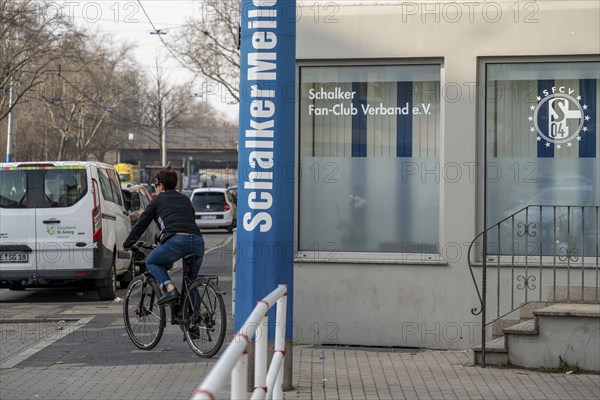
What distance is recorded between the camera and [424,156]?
432 inches

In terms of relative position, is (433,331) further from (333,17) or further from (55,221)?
(55,221)

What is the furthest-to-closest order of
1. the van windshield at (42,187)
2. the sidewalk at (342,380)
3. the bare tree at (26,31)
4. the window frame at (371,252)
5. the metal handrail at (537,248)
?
the bare tree at (26,31) < the van windshield at (42,187) < the window frame at (371,252) < the metal handrail at (537,248) < the sidewalk at (342,380)

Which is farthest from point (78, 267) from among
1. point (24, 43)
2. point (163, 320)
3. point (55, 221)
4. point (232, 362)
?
point (24, 43)

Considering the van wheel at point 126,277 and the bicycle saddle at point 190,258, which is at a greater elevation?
the bicycle saddle at point 190,258

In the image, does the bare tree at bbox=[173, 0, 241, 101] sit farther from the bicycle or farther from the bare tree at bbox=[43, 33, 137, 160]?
the bicycle

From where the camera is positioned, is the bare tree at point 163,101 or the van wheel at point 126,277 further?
the bare tree at point 163,101

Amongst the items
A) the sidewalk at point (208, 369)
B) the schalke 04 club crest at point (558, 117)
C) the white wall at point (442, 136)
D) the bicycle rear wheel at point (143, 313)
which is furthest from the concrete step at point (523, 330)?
the bicycle rear wheel at point (143, 313)

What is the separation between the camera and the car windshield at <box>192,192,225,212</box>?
4156 cm

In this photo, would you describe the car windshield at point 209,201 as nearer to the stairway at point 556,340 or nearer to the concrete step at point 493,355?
the concrete step at point 493,355

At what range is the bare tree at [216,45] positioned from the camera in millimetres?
49531

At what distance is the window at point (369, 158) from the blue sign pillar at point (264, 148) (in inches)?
121

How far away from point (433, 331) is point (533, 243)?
4.54ft

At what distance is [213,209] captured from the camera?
41625 millimetres

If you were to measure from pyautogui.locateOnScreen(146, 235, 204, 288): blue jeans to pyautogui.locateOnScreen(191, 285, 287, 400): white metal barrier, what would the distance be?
3542 mm
